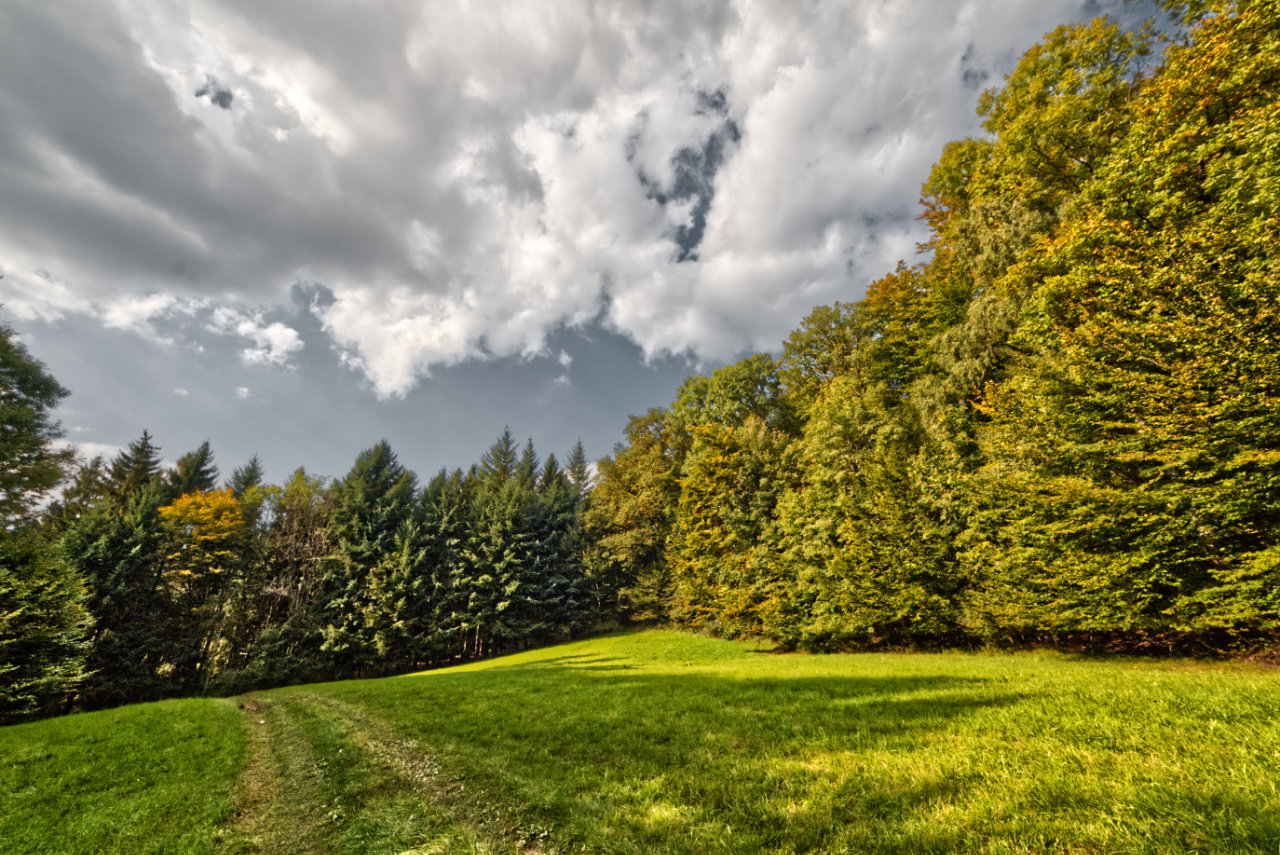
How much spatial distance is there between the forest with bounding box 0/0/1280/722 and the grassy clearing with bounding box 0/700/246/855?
1283 centimetres

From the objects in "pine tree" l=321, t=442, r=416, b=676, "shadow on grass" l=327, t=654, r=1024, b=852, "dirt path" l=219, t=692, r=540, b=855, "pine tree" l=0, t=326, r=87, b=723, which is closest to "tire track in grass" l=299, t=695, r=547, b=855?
"dirt path" l=219, t=692, r=540, b=855

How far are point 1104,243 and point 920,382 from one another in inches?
332

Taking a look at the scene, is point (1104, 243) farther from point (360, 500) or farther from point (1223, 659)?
point (360, 500)

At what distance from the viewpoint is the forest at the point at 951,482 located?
10.7m

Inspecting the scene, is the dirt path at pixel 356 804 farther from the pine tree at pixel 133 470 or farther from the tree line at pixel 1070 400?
the pine tree at pixel 133 470

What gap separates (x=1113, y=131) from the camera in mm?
17078

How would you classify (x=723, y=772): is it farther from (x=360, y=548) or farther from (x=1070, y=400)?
(x=360, y=548)

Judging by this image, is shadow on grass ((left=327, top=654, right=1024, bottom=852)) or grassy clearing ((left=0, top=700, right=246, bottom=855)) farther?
grassy clearing ((left=0, top=700, right=246, bottom=855))

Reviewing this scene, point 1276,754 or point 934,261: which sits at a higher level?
point 934,261

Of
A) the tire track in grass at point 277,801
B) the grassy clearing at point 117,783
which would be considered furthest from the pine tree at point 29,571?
the tire track in grass at point 277,801

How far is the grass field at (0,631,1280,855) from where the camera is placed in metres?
3.72

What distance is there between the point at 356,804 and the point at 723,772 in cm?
530

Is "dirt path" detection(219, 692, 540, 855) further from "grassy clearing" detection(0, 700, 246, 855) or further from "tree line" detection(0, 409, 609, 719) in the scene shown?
"tree line" detection(0, 409, 609, 719)

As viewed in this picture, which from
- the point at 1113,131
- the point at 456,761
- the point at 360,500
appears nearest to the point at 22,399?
the point at 360,500
